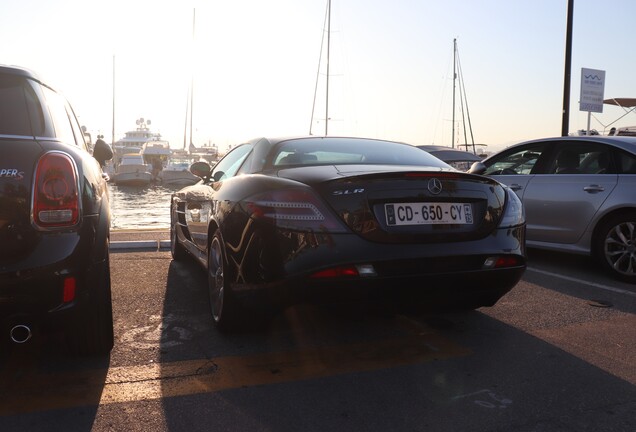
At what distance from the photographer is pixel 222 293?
140 inches

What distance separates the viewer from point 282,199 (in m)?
3.05

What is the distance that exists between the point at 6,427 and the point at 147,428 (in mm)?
561

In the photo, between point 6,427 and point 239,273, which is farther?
point 239,273

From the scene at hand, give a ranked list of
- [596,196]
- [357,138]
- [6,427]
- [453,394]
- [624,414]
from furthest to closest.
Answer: [596,196] → [357,138] → [453,394] → [624,414] → [6,427]

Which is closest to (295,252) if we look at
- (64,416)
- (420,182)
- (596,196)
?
(420,182)

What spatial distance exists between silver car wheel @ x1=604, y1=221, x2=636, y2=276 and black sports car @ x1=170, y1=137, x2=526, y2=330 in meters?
2.36

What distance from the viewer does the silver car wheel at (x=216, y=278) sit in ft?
11.9

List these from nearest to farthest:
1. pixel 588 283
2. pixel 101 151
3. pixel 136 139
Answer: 1. pixel 101 151
2. pixel 588 283
3. pixel 136 139

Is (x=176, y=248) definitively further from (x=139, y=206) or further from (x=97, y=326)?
(x=139, y=206)

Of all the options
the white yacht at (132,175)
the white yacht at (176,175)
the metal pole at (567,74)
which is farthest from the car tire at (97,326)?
the white yacht at (132,175)

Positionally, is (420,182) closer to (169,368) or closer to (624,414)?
(624,414)

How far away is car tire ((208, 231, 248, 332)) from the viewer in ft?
11.2

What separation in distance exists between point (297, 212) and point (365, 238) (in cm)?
36

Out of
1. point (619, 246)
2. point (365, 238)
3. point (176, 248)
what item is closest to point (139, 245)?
point (176, 248)
